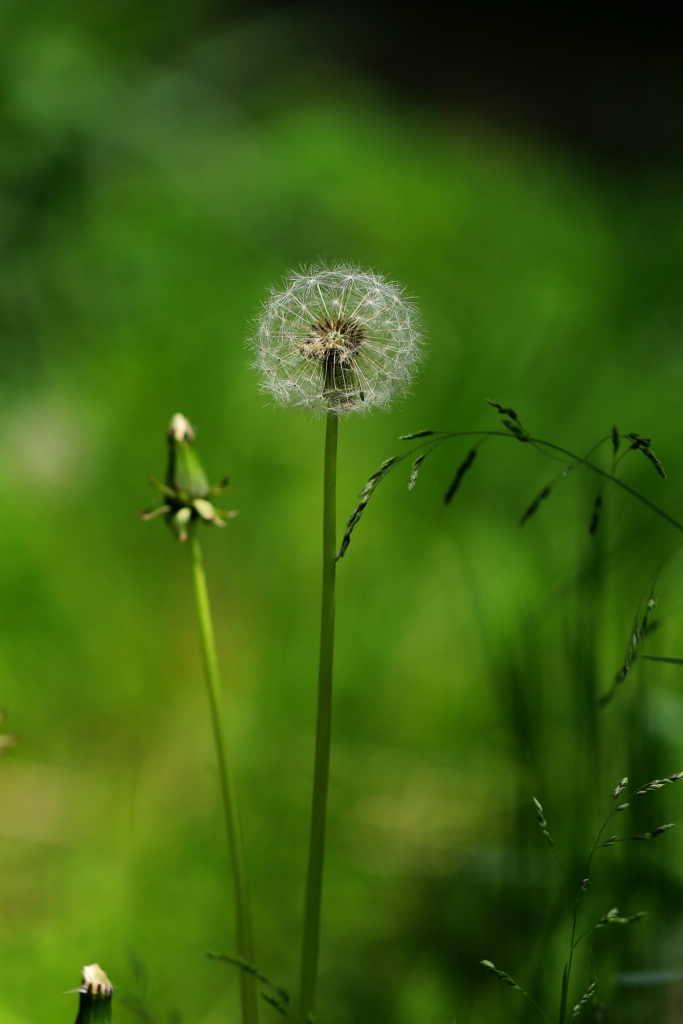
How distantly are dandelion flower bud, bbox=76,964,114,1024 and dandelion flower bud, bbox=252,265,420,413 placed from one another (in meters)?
0.37

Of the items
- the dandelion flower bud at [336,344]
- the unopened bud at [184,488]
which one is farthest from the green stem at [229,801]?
the dandelion flower bud at [336,344]

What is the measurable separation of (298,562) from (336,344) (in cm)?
98

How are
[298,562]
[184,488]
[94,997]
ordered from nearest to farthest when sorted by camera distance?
1. [94,997]
2. [184,488]
3. [298,562]

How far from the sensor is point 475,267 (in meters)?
2.35

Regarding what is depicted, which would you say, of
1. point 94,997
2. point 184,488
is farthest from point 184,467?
point 94,997

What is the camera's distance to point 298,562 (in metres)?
1.54

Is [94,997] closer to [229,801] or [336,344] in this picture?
[229,801]

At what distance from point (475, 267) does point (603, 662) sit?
1.38 m

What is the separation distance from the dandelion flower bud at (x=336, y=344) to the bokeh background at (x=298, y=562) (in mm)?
288

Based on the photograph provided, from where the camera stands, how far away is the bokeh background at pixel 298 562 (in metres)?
0.90

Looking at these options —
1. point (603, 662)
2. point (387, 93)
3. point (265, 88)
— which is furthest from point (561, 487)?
point (387, 93)

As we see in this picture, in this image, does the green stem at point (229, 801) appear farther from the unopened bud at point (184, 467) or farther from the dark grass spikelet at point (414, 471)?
the dark grass spikelet at point (414, 471)

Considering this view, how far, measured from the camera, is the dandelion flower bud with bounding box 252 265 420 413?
582 mm

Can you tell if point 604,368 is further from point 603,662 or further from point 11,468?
point 11,468
